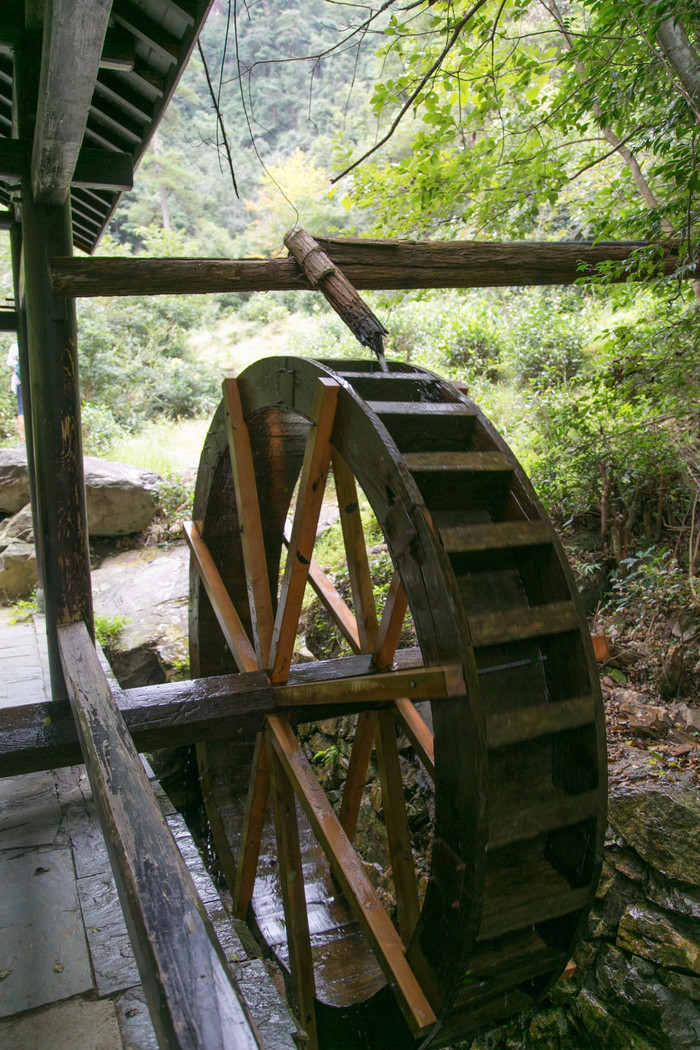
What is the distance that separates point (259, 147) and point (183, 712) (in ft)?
86.5

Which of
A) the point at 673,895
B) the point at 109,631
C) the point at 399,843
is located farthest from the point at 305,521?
the point at 109,631

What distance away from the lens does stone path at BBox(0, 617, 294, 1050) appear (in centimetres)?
211

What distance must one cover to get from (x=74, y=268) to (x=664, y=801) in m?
3.74

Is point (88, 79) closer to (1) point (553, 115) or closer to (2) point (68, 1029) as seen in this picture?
(1) point (553, 115)

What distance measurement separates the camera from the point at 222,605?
3.70 metres

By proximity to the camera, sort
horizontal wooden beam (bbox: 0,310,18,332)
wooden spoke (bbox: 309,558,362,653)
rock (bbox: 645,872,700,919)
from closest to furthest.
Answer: rock (bbox: 645,872,700,919) < wooden spoke (bbox: 309,558,362,653) < horizontal wooden beam (bbox: 0,310,18,332)

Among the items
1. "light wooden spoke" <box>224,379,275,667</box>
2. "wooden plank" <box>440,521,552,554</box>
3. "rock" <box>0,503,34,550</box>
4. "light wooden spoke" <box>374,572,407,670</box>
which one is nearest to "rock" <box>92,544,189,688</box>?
"rock" <box>0,503,34,550</box>

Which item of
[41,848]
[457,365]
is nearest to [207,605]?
[41,848]

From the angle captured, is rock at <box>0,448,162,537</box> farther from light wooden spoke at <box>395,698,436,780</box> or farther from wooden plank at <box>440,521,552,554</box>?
wooden plank at <box>440,521,552,554</box>

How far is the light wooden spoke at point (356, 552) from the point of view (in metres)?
2.99

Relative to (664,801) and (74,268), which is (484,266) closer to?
(74,268)

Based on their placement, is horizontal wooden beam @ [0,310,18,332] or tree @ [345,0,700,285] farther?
horizontal wooden beam @ [0,310,18,332]

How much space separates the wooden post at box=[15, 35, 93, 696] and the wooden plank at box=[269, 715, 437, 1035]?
1.57 meters

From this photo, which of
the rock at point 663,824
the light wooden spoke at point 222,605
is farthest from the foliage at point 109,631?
the rock at point 663,824
